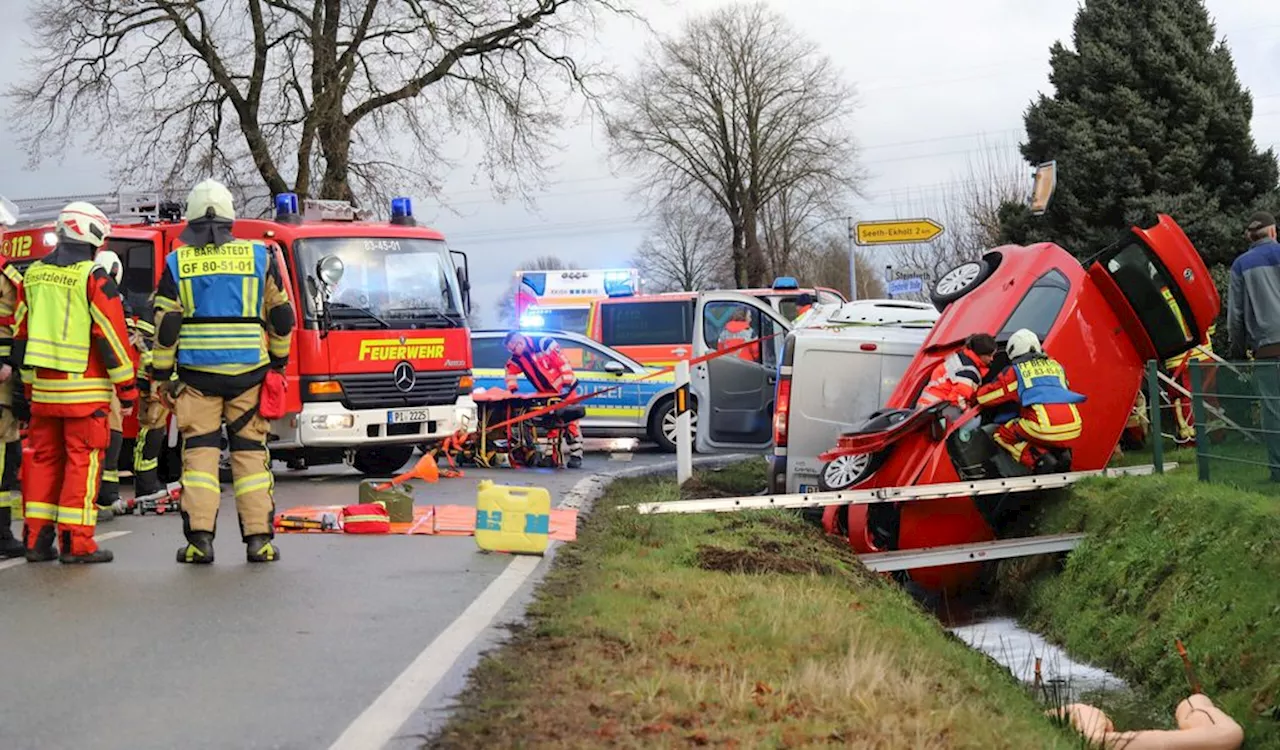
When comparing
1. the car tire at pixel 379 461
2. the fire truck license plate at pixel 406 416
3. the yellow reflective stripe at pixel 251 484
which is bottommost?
the car tire at pixel 379 461

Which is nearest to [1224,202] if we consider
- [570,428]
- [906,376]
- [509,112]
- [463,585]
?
[570,428]

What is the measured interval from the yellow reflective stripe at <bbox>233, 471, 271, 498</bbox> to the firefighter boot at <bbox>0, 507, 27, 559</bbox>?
4.45 ft

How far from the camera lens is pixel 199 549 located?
7.79 metres

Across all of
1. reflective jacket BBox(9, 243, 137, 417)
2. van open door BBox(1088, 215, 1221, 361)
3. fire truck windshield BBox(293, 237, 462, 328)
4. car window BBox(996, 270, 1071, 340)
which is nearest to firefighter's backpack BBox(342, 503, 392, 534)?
reflective jacket BBox(9, 243, 137, 417)

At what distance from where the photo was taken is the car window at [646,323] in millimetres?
21344

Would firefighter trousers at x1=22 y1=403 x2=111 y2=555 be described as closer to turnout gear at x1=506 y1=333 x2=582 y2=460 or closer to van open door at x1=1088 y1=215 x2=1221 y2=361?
van open door at x1=1088 y1=215 x2=1221 y2=361

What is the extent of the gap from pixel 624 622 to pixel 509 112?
2497 centimetres

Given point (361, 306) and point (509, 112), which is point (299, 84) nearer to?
point (509, 112)

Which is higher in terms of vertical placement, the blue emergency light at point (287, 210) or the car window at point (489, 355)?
the blue emergency light at point (287, 210)

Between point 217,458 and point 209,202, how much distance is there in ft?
4.48

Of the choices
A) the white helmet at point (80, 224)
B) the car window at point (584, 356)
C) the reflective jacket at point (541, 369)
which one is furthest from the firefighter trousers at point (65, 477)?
the car window at point (584, 356)

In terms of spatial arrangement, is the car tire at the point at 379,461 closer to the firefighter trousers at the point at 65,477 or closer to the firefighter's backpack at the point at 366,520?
the firefighter's backpack at the point at 366,520

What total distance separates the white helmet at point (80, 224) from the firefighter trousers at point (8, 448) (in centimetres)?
91

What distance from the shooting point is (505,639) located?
5809 mm
